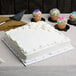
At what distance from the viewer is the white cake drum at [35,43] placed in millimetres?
760

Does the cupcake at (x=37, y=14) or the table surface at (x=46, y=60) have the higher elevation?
the cupcake at (x=37, y=14)

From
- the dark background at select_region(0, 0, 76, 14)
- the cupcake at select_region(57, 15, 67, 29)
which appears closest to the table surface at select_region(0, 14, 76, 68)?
the cupcake at select_region(57, 15, 67, 29)

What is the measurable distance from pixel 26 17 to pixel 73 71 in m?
0.41

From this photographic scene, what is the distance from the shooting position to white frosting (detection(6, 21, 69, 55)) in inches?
30.4

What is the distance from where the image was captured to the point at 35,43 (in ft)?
2.58

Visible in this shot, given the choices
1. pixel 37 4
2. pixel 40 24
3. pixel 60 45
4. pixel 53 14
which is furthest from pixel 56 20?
pixel 37 4

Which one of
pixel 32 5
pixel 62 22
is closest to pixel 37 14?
pixel 62 22

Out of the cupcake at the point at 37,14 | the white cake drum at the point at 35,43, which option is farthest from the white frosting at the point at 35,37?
the cupcake at the point at 37,14

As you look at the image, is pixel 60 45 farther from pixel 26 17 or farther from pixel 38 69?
pixel 26 17

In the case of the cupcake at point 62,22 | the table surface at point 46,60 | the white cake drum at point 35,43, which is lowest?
the table surface at point 46,60

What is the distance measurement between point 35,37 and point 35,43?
1.5 inches

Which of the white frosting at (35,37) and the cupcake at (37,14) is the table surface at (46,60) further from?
the cupcake at (37,14)

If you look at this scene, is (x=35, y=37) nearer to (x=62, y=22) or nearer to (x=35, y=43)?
(x=35, y=43)

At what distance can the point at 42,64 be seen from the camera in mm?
758
